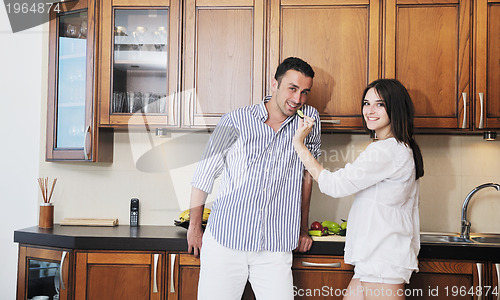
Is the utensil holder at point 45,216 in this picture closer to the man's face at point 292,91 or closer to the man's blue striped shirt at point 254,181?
the man's blue striped shirt at point 254,181

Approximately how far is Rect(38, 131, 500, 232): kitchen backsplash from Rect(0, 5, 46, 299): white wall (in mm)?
140

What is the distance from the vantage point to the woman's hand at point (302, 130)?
6.68 ft

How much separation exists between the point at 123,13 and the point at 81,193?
1.12 m

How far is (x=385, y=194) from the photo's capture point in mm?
1856

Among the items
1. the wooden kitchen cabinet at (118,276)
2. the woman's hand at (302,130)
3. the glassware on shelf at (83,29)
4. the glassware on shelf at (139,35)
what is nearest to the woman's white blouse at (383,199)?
the woman's hand at (302,130)

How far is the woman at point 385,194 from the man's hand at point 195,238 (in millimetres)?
663

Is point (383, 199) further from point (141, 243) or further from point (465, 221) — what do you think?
point (141, 243)

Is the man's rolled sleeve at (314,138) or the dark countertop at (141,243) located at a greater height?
the man's rolled sleeve at (314,138)

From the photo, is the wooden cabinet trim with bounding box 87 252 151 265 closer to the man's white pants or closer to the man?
the man

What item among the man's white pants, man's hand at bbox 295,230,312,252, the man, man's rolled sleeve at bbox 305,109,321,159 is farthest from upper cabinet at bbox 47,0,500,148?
the man's white pants

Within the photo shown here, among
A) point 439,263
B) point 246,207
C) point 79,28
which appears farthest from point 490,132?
point 79,28

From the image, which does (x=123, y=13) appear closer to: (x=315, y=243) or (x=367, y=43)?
(x=367, y=43)

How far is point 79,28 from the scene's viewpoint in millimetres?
2656

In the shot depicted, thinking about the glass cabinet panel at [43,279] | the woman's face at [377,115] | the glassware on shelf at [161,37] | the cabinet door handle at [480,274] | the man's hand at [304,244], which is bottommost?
the glass cabinet panel at [43,279]
